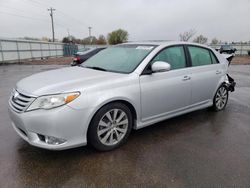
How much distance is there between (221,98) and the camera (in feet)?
15.1

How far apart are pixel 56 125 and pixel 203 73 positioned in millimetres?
2923

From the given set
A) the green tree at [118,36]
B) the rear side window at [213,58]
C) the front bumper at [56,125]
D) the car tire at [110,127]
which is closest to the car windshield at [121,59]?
the car tire at [110,127]

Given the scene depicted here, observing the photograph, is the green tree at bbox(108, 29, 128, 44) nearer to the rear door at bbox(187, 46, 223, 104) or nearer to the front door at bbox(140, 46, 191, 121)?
the rear door at bbox(187, 46, 223, 104)

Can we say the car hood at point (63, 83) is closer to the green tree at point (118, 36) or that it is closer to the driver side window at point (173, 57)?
the driver side window at point (173, 57)

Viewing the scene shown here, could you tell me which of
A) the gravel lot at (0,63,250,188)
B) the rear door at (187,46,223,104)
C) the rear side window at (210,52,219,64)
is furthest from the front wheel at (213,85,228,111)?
the gravel lot at (0,63,250,188)

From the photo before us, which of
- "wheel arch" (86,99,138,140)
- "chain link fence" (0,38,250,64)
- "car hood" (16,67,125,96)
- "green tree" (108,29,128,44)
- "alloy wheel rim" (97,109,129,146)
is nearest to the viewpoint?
"car hood" (16,67,125,96)

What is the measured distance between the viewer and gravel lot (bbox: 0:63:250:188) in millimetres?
2230

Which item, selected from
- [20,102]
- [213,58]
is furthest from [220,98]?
[20,102]

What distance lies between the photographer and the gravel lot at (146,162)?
2.23 m

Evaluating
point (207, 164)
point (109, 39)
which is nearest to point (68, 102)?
point (207, 164)

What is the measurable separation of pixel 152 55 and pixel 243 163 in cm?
196

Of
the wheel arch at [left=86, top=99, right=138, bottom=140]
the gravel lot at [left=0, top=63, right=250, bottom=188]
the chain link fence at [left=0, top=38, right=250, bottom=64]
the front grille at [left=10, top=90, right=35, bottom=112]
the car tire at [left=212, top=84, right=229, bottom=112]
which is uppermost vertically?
the chain link fence at [left=0, top=38, right=250, bottom=64]

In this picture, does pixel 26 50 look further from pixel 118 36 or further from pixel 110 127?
pixel 118 36

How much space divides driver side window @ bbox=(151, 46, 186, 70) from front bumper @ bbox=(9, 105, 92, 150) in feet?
5.24
